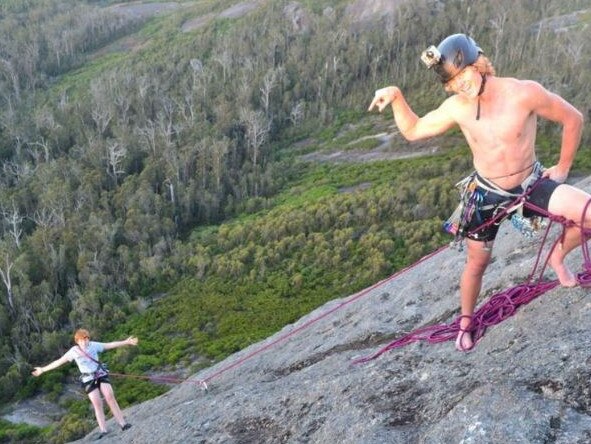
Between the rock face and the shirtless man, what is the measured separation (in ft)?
3.92

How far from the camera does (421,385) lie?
24.6ft

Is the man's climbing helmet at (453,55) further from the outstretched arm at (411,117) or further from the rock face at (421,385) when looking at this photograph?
the rock face at (421,385)

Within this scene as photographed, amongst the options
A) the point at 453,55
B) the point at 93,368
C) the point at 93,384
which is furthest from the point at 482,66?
the point at 93,384

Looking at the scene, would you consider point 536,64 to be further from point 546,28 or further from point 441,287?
point 441,287

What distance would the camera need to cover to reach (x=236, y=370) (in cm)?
1402

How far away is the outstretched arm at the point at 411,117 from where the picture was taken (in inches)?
268

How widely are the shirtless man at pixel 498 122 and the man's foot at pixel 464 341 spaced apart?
3.82 feet

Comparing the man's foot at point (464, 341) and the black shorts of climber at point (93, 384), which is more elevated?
the man's foot at point (464, 341)

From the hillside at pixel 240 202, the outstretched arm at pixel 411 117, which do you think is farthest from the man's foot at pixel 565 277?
the outstretched arm at pixel 411 117

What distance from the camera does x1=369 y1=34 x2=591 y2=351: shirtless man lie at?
635cm

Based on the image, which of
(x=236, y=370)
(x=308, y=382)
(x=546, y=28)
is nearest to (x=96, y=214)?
(x=236, y=370)

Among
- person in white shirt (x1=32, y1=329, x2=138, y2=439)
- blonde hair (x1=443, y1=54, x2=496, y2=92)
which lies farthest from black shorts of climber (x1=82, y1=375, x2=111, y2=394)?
blonde hair (x1=443, y1=54, x2=496, y2=92)

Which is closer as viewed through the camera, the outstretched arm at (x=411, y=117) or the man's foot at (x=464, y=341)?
the outstretched arm at (x=411, y=117)

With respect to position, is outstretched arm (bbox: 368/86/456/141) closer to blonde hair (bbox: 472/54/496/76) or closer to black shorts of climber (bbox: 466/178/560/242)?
blonde hair (bbox: 472/54/496/76)
